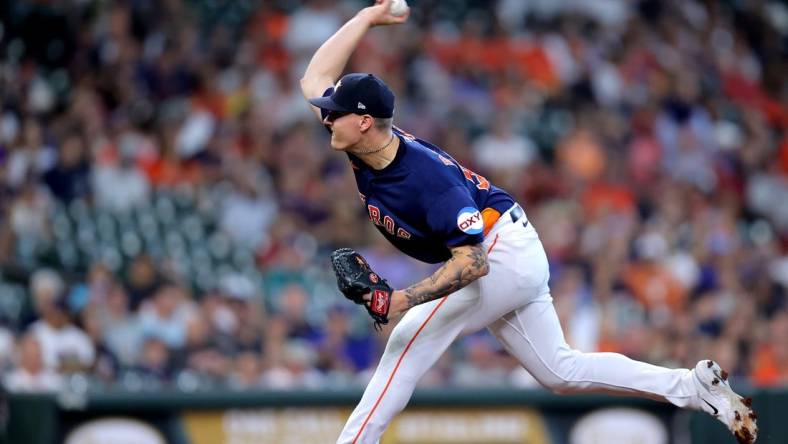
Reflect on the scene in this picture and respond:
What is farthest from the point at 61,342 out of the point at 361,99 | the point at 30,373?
the point at 361,99

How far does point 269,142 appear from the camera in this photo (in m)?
10.6

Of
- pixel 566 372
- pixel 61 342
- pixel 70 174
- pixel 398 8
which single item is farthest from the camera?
pixel 70 174

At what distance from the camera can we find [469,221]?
492 centimetres

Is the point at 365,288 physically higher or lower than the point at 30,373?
higher

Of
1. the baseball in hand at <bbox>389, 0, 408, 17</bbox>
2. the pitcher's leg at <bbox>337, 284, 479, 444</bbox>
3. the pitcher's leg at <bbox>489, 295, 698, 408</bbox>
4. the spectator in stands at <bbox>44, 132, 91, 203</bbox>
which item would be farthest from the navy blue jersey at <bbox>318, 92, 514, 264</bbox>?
the spectator in stands at <bbox>44, 132, 91, 203</bbox>

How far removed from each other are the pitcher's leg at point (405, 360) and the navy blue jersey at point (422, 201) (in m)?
0.21

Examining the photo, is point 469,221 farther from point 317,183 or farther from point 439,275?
point 317,183

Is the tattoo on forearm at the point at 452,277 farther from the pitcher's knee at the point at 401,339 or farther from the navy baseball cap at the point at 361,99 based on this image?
the navy baseball cap at the point at 361,99

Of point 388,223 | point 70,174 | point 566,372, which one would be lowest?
point 70,174

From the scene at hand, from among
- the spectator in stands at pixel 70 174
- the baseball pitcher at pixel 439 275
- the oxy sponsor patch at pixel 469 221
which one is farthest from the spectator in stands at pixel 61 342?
the oxy sponsor patch at pixel 469 221

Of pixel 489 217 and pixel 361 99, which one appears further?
pixel 489 217

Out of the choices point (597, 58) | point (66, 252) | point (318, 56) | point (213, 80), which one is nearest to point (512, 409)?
point (318, 56)

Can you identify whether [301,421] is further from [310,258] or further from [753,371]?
[753,371]

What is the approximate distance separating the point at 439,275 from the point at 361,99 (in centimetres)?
74
